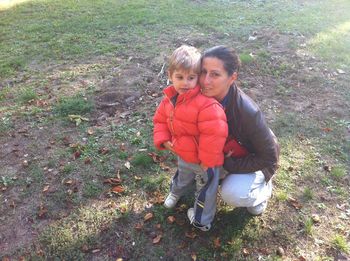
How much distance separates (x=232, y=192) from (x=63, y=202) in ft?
6.80

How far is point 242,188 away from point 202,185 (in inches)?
16.2

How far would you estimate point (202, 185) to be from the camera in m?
3.96

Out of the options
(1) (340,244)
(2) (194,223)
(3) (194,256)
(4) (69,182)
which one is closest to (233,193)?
(2) (194,223)

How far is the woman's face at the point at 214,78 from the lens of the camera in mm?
3371

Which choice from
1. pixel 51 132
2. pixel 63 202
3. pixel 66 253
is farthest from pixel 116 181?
pixel 51 132

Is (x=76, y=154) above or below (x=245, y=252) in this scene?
above

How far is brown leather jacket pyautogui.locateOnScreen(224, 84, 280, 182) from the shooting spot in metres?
3.54

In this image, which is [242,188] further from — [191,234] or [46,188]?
[46,188]

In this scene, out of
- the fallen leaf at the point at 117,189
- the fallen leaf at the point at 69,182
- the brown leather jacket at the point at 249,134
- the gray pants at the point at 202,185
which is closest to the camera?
the brown leather jacket at the point at 249,134

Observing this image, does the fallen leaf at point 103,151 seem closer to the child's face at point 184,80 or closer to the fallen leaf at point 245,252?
the child's face at point 184,80

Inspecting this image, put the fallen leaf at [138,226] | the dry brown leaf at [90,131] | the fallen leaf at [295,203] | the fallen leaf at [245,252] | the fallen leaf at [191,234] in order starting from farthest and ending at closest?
the dry brown leaf at [90,131] → the fallen leaf at [295,203] → the fallen leaf at [138,226] → the fallen leaf at [191,234] → the fallen leaf at [245,252]

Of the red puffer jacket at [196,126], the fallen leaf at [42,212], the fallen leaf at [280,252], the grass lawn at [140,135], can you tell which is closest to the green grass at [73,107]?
Answer: the grass lawn at [140,135]

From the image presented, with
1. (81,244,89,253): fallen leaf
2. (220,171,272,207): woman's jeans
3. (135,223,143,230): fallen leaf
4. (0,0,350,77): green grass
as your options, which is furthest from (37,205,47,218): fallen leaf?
(0,0,350,77): green grass

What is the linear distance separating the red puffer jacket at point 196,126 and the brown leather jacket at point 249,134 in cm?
18
